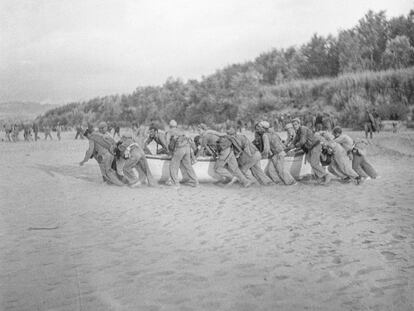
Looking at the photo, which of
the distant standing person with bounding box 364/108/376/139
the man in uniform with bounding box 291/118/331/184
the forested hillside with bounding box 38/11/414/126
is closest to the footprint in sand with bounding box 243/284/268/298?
the man in uniform with bounding box 291/118/331/184

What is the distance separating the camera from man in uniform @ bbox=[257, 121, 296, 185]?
1055cm

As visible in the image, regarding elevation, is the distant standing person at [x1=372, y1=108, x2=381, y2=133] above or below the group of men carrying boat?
above

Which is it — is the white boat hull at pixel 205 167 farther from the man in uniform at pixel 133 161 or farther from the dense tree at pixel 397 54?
the dense tree at pixel 397 54

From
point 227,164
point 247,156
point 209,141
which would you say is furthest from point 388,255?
point 209,141

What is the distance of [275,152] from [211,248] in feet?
17.3

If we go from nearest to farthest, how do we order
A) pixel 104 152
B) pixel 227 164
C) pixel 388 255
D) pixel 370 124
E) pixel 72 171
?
1. pixel 388 255
2. pixel 227 164
3. pixel 104 152
4. pixel 72 171
5. pixel 370 124

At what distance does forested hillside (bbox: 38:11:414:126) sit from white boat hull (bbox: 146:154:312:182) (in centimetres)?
1464

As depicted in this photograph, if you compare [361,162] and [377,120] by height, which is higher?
[377,120]

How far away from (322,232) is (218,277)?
2.28 m

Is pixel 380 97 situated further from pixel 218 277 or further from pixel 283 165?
pixel 218 277

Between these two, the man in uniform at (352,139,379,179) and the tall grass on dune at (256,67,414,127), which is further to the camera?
the tall grass on dune at (256,67,414,127)

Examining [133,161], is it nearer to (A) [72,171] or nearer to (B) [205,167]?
(B) [205,167]

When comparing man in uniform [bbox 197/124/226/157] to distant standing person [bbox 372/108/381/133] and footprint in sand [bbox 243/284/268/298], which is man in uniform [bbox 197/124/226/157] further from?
distant standing person [bbox 372/108/381/133]

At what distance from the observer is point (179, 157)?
10.7m
